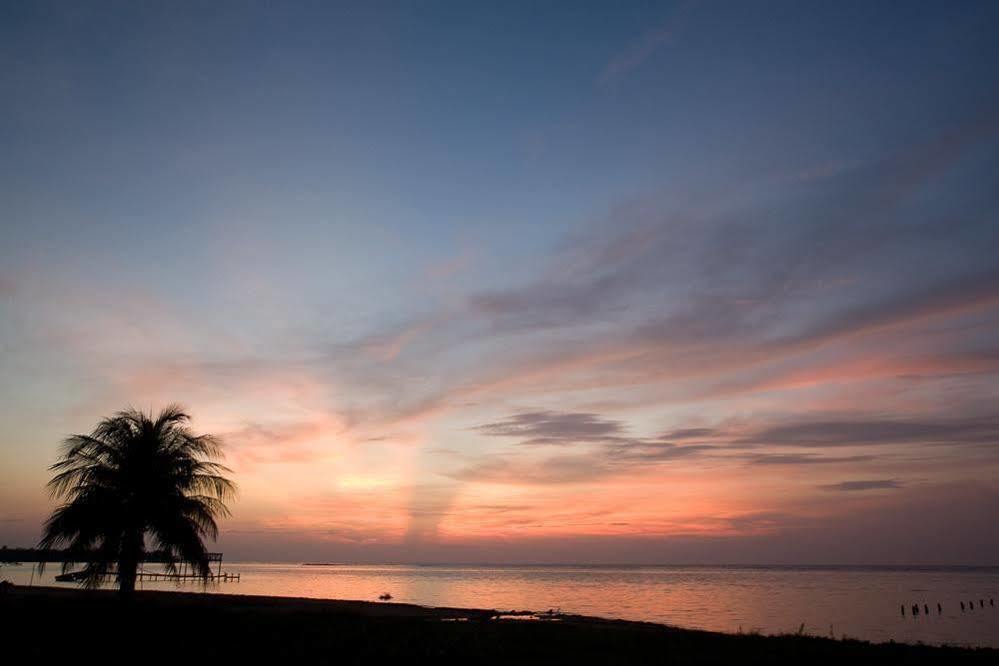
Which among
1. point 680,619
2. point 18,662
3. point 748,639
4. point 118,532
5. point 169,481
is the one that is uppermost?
point 169,481

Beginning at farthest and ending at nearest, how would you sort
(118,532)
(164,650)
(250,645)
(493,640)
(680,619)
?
1. (680,619)
2. (118,532)
3. (493,640)
4. (250,645)
5. (164,650)

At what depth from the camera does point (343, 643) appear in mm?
21781

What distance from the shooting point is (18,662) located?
1612 cm

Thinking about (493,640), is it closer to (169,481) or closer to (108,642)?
(108,642)

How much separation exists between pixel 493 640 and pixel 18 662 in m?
14.5

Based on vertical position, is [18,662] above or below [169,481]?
below

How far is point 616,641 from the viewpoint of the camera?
81.9 feet

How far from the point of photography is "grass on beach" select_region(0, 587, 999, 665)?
18766mm

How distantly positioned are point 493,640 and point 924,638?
4722 cm

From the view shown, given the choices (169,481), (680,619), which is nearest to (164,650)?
(169,481)

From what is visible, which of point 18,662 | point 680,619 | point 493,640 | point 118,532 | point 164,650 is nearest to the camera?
point 18,662

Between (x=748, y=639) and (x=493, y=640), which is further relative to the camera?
(x=748, y=639)

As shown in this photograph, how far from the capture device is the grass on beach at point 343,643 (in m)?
18.8

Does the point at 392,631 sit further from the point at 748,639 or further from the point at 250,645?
the point at 748,639
